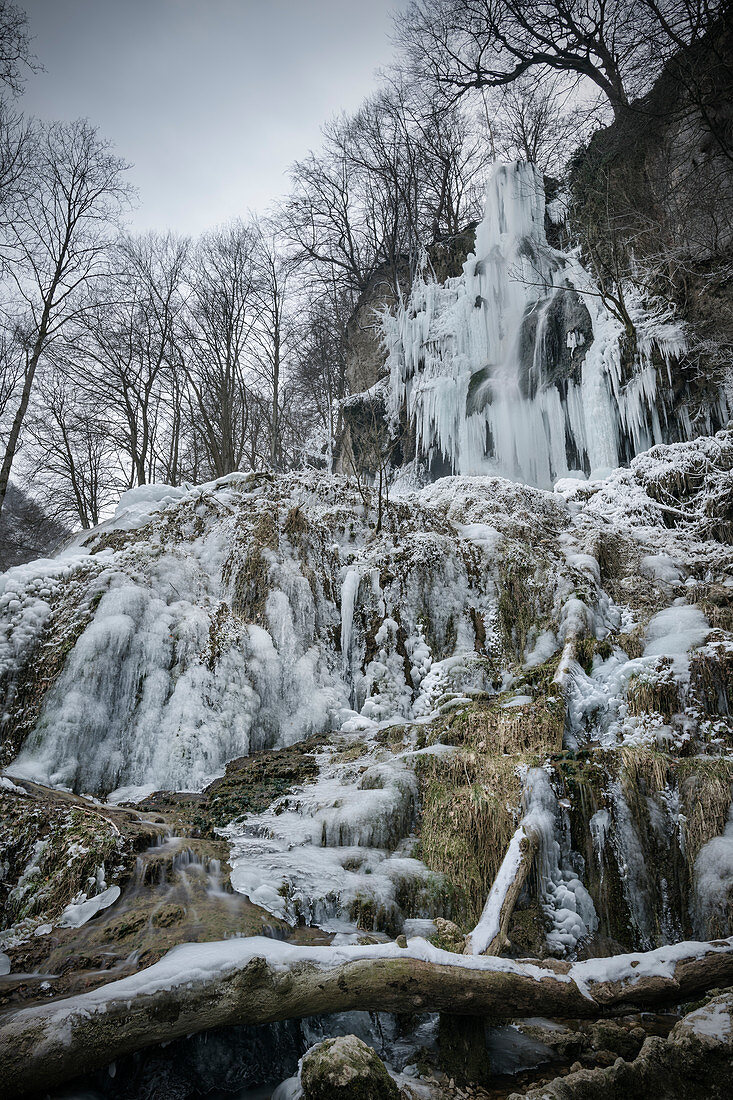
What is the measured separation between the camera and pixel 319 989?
8.48ft

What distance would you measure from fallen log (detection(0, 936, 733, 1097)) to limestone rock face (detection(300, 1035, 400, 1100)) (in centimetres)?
40

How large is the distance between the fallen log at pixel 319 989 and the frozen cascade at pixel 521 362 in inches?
395

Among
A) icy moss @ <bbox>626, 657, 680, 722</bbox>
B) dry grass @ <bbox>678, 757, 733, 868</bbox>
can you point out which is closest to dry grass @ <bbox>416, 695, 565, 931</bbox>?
icy moss @ <bbox>626, 657, 680, 722</bbox>

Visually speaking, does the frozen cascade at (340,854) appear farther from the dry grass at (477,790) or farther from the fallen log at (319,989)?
the fallen log at (319,989)

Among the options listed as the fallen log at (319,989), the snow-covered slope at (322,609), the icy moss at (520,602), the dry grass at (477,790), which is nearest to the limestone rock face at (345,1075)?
the fallen log at (319,989)

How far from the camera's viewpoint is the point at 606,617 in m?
7.76

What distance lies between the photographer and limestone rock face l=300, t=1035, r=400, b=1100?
2059 mm

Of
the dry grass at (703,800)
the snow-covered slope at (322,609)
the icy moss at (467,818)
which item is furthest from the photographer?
the snow-covered slope at (322,609)

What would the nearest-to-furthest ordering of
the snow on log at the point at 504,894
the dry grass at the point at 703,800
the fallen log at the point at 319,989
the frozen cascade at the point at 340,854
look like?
the fallen log at the point at 319,989, the snow on log at the point at 504,894, the frozen cascade at the point at 340,854, the dry grass at the point at 703,800

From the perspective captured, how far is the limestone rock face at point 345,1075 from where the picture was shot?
2.06 meters

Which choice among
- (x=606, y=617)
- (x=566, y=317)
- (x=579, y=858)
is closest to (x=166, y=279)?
(x=566, y=317)

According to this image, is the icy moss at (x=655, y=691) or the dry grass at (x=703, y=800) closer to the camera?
the dry grass at (x=703, y=800)

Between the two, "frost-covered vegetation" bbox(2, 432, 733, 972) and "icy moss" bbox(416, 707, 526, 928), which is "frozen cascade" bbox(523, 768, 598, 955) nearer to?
"frost-covered vegetation" bbox(2, 432, 733, 972)

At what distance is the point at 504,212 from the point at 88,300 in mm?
10987
